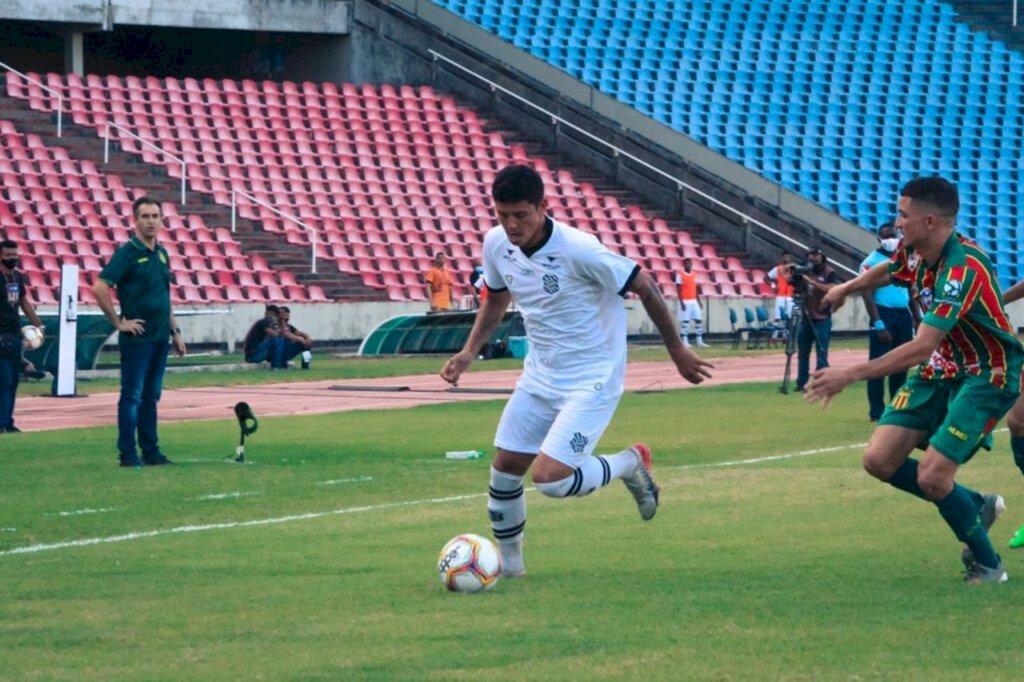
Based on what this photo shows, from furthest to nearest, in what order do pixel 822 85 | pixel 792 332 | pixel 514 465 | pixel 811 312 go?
1. pixel 822 85
2. pixel 792 332
3. pixel 811 312
4. pixel 514 465

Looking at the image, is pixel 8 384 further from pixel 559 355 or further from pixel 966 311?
pixel 966 311

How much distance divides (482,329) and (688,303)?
27.6 m

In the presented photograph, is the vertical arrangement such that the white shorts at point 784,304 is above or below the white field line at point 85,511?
below

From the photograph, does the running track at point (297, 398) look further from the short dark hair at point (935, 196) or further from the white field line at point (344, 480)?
the short dark hair at point (935, 196)

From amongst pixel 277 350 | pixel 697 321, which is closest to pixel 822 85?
pixel 697 321

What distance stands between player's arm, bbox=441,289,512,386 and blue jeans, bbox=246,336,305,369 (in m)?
19.8

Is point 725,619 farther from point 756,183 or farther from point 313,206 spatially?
point 756,183

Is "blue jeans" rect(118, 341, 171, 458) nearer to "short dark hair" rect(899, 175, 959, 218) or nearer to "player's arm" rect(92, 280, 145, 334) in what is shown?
"player's arm" rect(92, 280, 145, 334)

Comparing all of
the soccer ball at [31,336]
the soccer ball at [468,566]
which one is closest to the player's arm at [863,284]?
the soccer ball at [468,566]

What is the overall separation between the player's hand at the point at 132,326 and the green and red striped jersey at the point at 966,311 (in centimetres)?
753

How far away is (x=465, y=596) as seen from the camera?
872 centimetres

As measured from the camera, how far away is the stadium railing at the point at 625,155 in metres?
40.5

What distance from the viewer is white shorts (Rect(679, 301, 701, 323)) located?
3722cm

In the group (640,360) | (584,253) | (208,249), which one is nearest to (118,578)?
(584,253)
